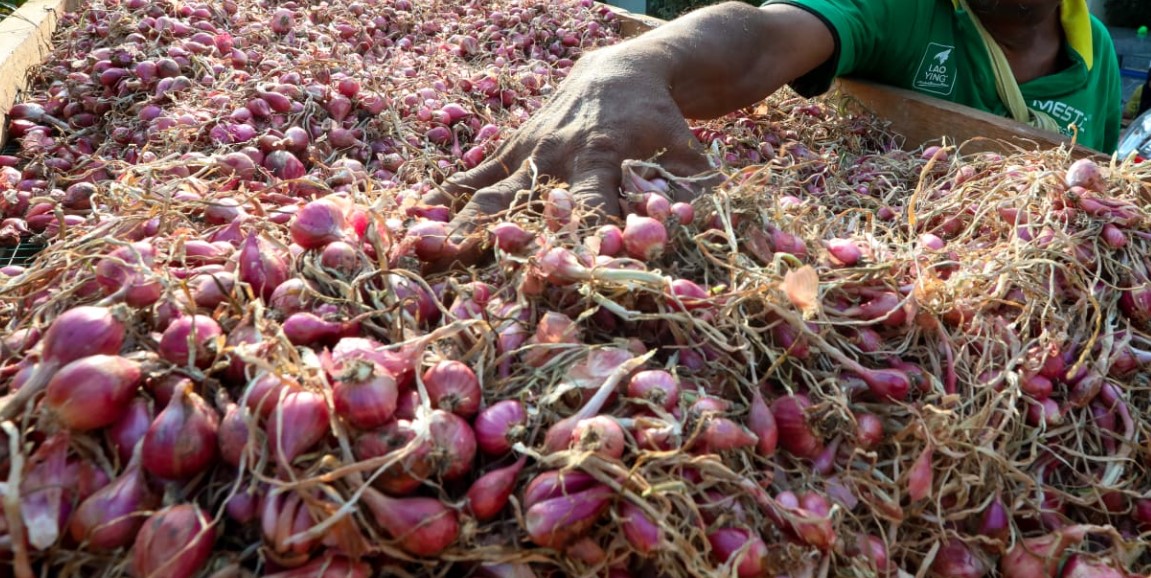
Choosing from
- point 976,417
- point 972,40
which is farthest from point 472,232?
point 972,40

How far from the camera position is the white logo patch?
8.22 feet

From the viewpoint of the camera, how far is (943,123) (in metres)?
2.32

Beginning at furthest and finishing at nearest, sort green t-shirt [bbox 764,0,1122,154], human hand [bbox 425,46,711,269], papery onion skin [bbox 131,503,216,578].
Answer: green t-shirt [bbox 764,0,1122,154] < human hand [bbox 425,46,711,269] < papery onion skin [bbox 131,503,216,578]

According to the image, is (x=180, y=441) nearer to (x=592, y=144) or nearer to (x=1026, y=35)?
(x=592, y=144)

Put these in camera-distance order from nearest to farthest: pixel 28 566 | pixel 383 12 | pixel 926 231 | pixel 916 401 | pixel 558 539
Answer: pixel 28 566 → pixel 558 539 → pixel 916 401 → pixel 926 231 → pixel 383 12

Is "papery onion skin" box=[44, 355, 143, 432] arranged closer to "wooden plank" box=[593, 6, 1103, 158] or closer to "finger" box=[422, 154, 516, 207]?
"finger" box=[422, 154, 516, 207]

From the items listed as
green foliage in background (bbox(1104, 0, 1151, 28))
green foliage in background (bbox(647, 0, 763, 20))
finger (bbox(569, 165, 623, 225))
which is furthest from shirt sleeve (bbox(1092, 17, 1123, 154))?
green foliage in background (bbox(1104, 0, 1151, 28))

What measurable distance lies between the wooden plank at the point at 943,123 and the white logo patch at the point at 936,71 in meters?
0.10

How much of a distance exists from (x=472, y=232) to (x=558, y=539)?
66 centimetres

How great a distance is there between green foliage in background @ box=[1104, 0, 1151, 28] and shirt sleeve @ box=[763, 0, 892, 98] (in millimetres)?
9003

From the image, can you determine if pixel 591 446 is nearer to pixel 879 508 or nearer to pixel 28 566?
pixel 879 508

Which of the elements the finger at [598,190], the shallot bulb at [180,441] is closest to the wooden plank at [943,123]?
the finger at [598,190]

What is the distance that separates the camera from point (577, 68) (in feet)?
6.09

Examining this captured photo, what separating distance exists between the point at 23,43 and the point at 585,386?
8.84 feet
